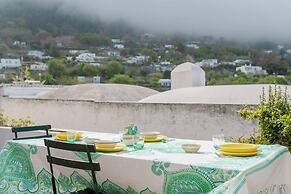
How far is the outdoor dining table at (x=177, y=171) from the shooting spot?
216 centimetres

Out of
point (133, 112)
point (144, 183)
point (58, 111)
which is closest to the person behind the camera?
point (144, 183)

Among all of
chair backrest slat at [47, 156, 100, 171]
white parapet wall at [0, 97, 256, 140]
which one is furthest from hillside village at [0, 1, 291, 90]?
chair backrest slat at [47, 156, 100, 171]

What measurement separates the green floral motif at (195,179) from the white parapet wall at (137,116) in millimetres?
3049

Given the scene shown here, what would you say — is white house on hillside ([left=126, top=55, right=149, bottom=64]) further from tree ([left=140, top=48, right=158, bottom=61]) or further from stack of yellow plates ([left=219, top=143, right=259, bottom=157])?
stack of yellow plates ([left=219, top=143, right=259, bottom=157])

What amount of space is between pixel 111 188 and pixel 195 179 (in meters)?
0.72

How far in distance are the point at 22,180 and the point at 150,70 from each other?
8838 mm

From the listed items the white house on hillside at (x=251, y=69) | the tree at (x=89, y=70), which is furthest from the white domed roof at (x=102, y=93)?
the tree at (x=89, y=70)

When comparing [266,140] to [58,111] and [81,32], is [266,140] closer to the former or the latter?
[58,111]

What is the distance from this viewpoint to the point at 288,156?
2.55 metres

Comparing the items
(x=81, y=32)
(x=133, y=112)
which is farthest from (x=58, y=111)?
(x=81, y=32)

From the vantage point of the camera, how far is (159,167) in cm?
240

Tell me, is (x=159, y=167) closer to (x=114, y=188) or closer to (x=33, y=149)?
(x=114, y=188)

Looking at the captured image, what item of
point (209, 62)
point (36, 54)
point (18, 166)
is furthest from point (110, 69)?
point (18, 166)

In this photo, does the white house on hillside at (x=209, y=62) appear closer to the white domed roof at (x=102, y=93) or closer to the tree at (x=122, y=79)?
the white domed roof at (x=102, y=93)
